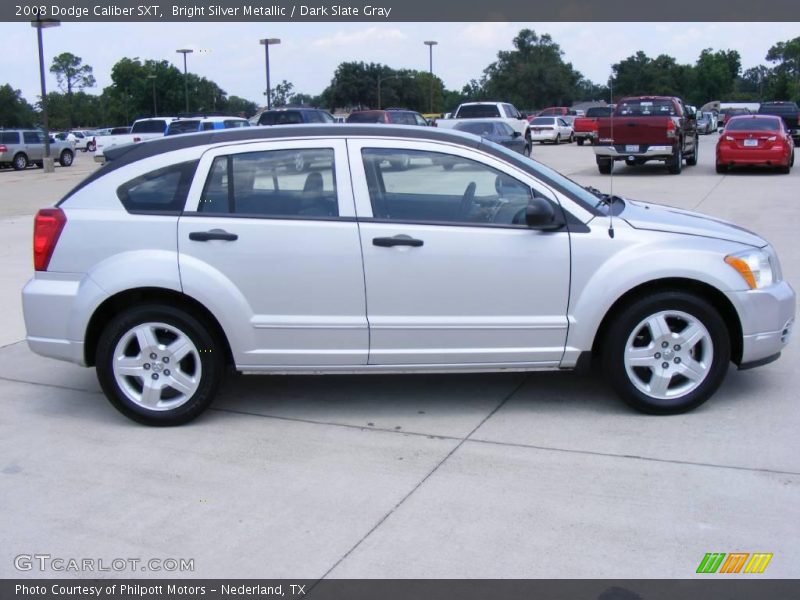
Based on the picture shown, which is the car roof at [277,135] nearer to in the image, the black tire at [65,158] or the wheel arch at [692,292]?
the wheel arch at [692,292]

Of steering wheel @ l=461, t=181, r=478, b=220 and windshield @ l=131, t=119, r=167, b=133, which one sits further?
windshield @ l=131, t=119, r=167, b=133

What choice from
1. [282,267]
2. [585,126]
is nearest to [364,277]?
[282,267]

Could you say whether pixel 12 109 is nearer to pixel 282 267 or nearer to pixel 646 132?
pixel 646 132

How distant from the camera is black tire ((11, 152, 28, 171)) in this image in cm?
3452

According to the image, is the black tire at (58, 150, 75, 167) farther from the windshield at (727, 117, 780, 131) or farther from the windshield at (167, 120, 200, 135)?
the windshield at (727, 117, 780, 131)

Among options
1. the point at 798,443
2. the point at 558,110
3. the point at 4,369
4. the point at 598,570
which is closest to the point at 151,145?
the point at 4,369

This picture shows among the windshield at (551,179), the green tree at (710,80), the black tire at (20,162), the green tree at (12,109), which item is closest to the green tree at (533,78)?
the green tree at (710,80)

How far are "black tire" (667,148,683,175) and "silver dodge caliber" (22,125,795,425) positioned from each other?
1766 centimetres

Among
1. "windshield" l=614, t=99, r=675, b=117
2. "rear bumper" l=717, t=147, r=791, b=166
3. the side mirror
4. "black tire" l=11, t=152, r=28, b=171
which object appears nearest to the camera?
the side mirror

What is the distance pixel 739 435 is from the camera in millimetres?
4914

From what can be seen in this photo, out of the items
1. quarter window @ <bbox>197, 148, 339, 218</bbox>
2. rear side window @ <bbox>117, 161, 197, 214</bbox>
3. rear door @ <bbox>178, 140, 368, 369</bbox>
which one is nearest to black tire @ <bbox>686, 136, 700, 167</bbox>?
quarter window @ <bbox>197, 148, 339, 218</bbox>

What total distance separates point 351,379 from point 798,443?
289cm

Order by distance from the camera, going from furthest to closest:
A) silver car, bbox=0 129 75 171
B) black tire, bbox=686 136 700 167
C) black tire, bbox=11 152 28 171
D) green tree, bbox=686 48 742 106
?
green tree, bbox=686 48 742 106
black tire, bbox=11 152 28 171
silver car, bbox=0 129 75 171
black tire, bbox=686 136 700 167

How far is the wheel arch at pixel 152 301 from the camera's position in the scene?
5195 mm
